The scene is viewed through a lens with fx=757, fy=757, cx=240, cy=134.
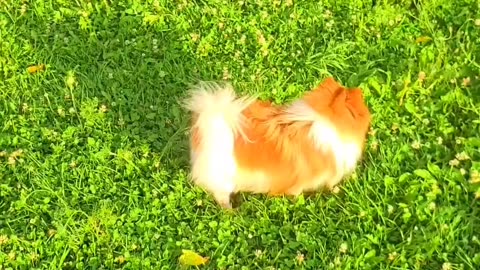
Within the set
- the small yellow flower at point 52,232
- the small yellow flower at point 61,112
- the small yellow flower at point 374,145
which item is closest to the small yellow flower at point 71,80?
the small yellow flower at point 61,112

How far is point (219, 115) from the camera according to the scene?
3.42m

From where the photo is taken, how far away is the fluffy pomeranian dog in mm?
3451

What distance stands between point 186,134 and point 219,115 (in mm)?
791

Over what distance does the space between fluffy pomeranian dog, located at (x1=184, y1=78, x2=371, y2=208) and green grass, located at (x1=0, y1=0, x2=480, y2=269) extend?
0.73ft

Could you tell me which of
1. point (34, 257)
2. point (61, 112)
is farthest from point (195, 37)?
point (34, 257)

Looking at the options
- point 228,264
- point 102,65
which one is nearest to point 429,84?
point 228,264

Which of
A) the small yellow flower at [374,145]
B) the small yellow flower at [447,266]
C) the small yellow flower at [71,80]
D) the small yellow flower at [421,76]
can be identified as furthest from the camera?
the small yellow flower at [71,80]

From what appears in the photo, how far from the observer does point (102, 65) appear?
4.64m

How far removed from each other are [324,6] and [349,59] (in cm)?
48

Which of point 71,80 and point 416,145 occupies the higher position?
point 416,145

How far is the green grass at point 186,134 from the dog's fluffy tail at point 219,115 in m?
0.49

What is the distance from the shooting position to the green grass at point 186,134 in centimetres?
354

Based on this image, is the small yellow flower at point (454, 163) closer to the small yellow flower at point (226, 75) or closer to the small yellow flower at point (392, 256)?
the small yellow flower at point (392, 256)

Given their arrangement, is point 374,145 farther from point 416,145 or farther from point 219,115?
point 219,115
